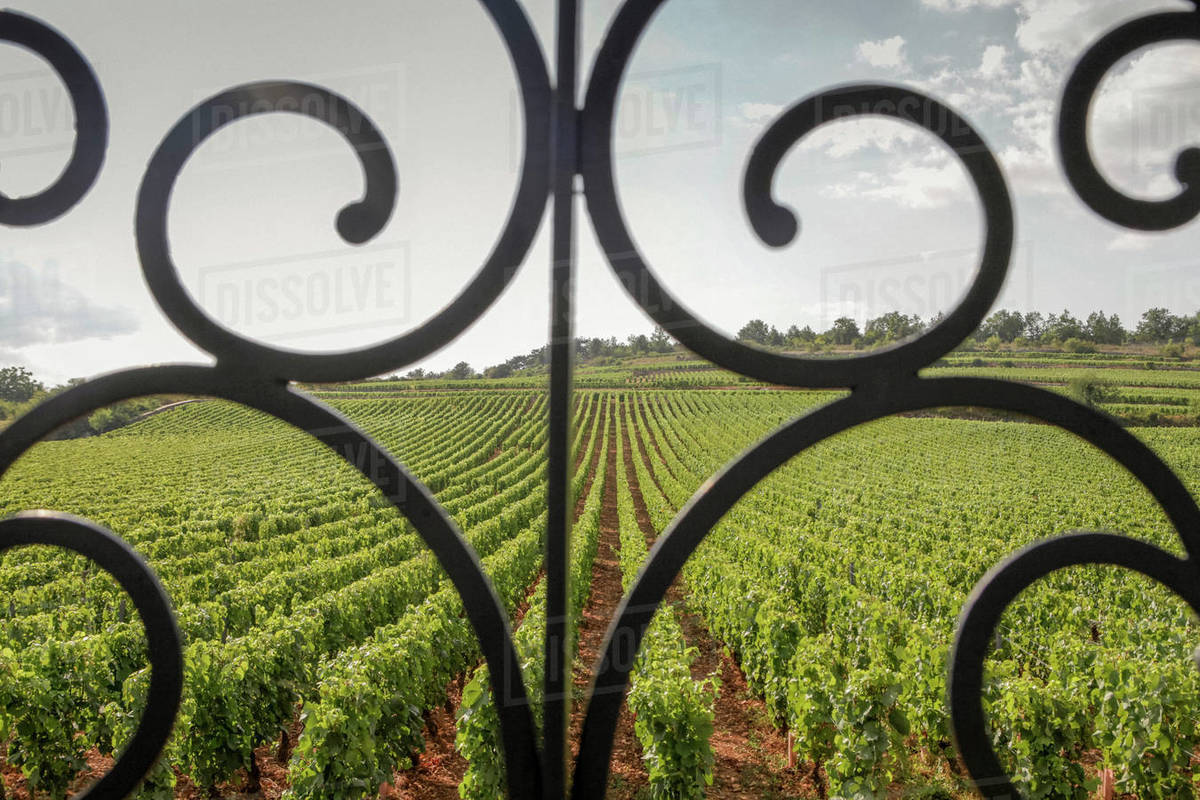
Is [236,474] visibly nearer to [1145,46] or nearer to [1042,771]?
[1042,771]

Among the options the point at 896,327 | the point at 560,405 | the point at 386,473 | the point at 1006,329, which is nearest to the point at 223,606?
the point at 386,473

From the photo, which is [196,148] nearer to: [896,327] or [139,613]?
[139,613]

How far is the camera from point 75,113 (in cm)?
71

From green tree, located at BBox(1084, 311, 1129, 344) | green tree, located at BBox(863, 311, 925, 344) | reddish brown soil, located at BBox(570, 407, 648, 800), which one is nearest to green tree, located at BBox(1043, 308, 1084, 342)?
green tree, located at BBox(1084, 311, 1129, 344)

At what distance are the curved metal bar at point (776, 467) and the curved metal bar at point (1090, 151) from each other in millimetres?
218

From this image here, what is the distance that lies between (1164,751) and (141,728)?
6.23 meters

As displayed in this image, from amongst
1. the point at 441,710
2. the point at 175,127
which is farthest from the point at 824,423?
the point at 441,710

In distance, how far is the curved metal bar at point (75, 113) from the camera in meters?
Result: 0.71

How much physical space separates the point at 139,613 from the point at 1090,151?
3.60ft

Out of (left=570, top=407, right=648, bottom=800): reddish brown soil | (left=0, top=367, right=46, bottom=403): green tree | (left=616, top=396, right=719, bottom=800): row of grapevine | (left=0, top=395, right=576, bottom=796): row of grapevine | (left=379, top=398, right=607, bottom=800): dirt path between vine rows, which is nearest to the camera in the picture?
(left=616, top=396, right=719, bottom=800): row of grapevine

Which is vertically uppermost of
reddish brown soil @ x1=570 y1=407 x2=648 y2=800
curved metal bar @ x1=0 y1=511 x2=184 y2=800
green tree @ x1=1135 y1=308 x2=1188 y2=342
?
green tree @ x1=1135 y1=308 x2=1188 y2=342

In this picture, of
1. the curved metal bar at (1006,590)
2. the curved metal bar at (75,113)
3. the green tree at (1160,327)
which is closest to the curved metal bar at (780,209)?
the curved metal bar at (1006,590)

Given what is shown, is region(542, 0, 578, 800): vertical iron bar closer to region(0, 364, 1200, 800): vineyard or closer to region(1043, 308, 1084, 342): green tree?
region(0, 364, 1200, 800): vineyard

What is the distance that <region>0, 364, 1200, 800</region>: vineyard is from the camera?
15.6ft
